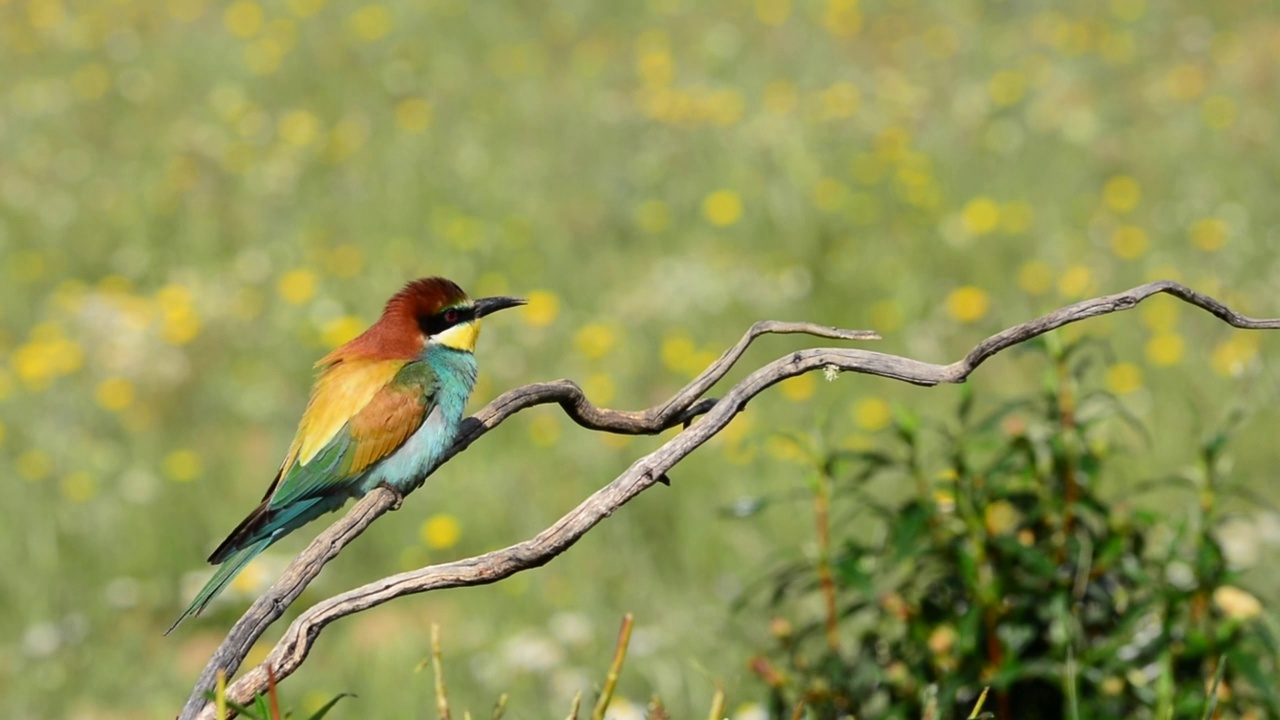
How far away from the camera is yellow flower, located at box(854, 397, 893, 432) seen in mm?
4543

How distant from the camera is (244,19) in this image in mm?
9344

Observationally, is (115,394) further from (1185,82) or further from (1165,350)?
(1185,82)

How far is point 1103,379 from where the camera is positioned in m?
4.85

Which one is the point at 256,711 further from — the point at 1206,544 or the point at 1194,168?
the point at 1194,168

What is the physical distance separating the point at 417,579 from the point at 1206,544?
5.00 feet

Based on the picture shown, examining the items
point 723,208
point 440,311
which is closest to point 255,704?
point 440,311

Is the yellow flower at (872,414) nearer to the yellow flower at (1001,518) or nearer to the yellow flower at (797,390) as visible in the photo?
the yellow flower at (797,390)

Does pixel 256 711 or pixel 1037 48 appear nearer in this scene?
pixel 256 711

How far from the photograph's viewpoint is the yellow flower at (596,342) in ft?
17.1

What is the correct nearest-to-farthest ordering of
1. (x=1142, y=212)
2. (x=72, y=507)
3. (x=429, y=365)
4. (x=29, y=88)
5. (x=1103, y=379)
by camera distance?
(x=429, y=365) < (x=72, y=507) < (x=1103, y=379) < (x=1142, y=212) < (x=29, y=88)

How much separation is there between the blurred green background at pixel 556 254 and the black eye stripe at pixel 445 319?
2.03 feet

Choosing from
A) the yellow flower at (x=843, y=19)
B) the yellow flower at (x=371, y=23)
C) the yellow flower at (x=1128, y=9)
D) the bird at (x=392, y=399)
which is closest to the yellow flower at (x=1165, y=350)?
the bird at (x=392, y=399)

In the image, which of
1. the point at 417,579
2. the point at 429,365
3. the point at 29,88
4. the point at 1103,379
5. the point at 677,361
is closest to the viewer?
the point at 417,579

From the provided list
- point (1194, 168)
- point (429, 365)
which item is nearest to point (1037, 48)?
point (1194, 168)
